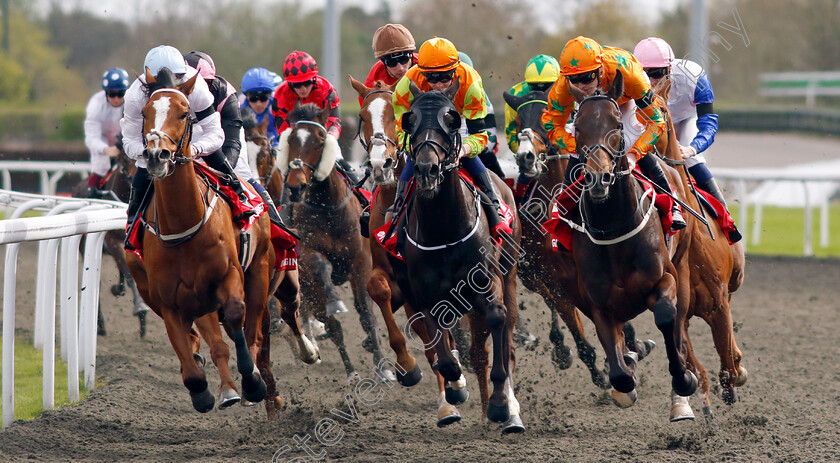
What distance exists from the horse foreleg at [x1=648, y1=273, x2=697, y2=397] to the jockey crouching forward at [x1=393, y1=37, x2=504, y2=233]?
3.15ft

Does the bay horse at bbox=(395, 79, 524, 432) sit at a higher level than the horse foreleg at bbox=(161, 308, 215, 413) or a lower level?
higher

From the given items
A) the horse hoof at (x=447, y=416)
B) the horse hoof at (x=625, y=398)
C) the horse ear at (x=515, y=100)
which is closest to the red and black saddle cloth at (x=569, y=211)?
the horse hoof at (x=625, y=398)

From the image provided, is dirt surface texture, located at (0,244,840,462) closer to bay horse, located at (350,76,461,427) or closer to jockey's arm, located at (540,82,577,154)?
bay horse, located at (350,76,461,427)

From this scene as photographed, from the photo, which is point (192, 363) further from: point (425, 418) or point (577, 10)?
point (577, 10)

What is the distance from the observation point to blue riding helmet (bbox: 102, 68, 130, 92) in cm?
850

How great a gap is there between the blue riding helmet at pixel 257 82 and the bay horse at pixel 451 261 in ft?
11.6

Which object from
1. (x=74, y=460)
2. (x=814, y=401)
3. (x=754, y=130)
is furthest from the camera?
(x=754, y=130)

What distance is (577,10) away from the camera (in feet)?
100

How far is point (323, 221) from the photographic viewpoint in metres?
6.76

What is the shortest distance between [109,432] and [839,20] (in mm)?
30505

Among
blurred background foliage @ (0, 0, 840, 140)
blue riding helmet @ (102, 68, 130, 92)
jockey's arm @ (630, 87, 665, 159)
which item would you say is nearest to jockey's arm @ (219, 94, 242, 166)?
jockey's arm @ (630, 87, 665, 159)

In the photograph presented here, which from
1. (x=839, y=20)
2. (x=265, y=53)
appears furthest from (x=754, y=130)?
(x=265, y=53)

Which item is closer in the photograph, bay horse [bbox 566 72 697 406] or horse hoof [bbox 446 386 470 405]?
bay horse [bbox 566 72 697 406]

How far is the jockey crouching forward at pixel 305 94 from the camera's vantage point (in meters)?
6.79
